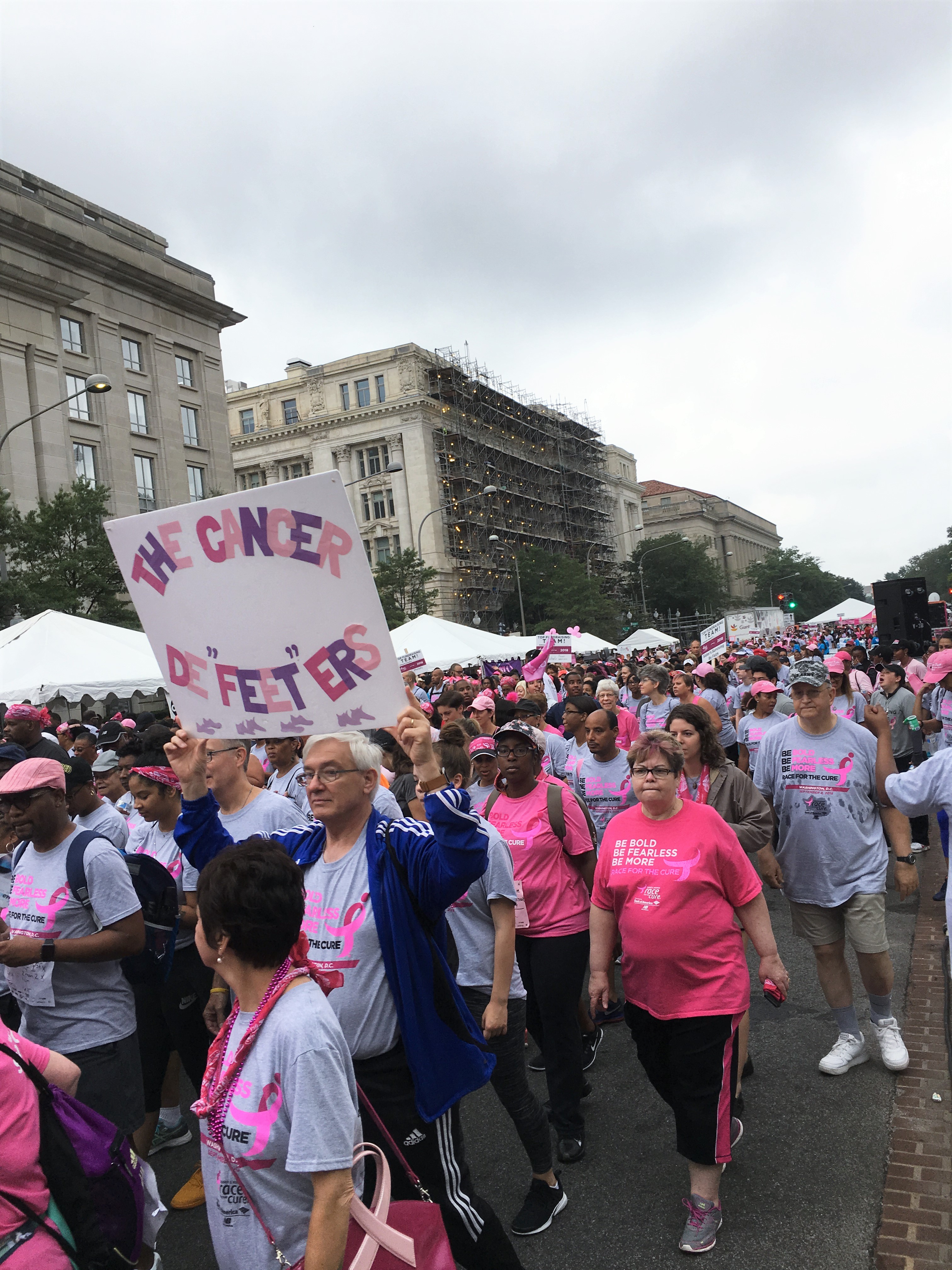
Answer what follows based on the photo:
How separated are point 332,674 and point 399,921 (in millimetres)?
737

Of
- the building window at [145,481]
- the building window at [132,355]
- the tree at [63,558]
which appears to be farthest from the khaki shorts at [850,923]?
the building window at [132,355]

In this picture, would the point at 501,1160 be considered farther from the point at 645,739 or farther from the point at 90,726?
the point at 90,726

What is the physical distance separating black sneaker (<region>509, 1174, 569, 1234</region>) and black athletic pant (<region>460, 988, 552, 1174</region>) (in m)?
0.07

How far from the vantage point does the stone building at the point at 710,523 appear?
122750 mm

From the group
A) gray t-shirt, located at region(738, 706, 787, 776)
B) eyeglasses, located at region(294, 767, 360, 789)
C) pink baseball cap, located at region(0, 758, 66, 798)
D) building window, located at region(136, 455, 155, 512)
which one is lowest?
gray t-shirt, located at region(738, 706, 787, 776)

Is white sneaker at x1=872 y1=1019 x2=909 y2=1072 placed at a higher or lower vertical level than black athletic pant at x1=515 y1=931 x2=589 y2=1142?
lower

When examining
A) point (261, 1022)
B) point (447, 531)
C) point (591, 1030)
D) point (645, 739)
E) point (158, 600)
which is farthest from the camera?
point (447, 531)

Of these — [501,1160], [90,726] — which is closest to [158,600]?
[501,1160]

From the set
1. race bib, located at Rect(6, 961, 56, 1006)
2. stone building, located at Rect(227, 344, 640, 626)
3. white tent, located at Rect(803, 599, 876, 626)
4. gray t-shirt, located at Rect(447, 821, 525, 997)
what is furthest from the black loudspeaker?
stone building, located at Rect(227, 344, 640, 626)

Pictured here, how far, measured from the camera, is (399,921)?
2.71m

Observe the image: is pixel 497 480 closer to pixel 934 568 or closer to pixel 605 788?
pixel 605 788

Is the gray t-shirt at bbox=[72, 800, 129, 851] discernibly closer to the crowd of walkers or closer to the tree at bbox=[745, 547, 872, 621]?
the crowd of walkers

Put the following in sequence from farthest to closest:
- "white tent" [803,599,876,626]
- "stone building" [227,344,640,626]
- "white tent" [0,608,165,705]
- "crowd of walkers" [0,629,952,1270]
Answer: "stone building" [227,344,640,626] < "white tent" [803,599,876,626] < "white tent" [0,608,165,705] < "crowd of walkers" [0,629,952,1270]

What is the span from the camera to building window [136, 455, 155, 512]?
39.9m
